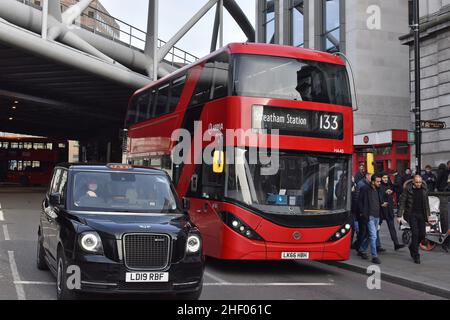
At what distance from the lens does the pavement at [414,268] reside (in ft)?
29.2

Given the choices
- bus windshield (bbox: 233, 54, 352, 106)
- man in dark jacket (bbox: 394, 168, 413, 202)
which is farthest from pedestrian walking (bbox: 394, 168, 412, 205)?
bus windshield (bbox: 233, 54, 352, 106)

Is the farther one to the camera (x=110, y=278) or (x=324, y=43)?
(x=324, y=43)

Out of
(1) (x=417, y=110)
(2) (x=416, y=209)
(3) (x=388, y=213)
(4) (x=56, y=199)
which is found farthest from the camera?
(1) (x=417, y=110)

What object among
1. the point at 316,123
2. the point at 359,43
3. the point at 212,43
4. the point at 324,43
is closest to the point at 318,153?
the point at 316,123

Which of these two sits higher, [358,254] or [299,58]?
[299,58]

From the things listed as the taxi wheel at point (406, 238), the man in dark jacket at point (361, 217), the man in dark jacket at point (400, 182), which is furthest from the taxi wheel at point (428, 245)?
the man in dark jacket at point (400, 182)

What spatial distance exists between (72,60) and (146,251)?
71.7 ft

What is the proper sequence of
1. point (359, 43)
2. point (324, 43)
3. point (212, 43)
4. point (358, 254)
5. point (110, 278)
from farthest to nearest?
point (212, 43) < point (324, 43) < point (359, 43) < point (358, 254) < point (110, 278)

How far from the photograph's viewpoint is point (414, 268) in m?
10.5

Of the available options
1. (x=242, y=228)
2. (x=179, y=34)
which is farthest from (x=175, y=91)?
(x=179, y=34)

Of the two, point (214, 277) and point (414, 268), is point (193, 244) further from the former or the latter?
point (414, 268)

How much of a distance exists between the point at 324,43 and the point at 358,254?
2159 centimetres
